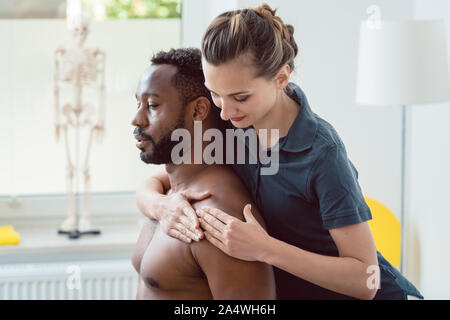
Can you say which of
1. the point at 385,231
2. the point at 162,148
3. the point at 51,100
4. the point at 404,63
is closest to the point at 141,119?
the point at 162,148

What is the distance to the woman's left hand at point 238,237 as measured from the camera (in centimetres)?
119

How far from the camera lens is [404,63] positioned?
226cm

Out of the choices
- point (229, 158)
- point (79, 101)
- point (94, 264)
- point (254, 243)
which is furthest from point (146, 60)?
point (254, 243)

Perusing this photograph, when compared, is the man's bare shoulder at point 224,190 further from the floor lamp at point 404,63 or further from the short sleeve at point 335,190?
the floor lamp at point 404,63

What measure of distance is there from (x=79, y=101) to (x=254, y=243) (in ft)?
4.90

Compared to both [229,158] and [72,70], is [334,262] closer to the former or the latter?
[229,158]

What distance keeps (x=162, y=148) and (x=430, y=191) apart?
153 cm

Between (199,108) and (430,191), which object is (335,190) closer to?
(199,108)

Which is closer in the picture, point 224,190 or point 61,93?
point 224,190

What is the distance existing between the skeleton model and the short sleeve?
1.42m

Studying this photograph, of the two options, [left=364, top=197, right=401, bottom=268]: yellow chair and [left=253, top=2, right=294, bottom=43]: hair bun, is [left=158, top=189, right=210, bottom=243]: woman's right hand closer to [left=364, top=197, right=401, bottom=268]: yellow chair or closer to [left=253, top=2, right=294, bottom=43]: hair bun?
[left=253, top=2, right=294, bottom=43]: hair bun

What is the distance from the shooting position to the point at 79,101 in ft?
8.21

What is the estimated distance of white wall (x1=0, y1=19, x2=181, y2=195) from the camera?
261 cm

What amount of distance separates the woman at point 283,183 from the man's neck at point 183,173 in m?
0.06
